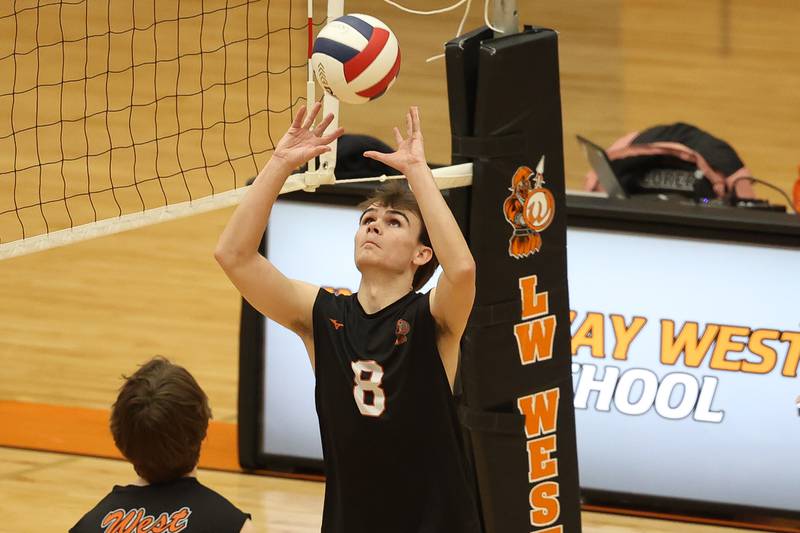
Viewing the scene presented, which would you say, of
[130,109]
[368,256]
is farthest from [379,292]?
[130,109]

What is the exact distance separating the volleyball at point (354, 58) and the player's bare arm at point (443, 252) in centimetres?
73

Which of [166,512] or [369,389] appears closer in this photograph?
[166,512]

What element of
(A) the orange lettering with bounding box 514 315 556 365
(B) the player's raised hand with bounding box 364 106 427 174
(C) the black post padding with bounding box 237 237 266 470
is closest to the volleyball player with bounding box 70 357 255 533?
(B) the player's raised hand with bounding box 364 106 427 174

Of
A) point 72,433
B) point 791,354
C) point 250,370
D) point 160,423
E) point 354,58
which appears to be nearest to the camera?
point 160,423

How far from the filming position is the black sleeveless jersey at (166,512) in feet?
11.1

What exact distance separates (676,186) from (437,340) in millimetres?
4138

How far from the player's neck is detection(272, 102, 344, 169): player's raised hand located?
345 mm

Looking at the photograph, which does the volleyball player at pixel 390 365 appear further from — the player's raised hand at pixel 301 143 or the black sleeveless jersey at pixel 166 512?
the black sleeveless jersey at pixel 166 512

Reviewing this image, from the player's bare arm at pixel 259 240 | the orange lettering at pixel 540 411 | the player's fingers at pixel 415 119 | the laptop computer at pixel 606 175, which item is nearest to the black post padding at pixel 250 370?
→ the orange lettering at pixel 540 411

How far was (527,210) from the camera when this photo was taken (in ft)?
16.2

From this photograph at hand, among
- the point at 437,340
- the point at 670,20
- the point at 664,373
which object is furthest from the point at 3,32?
the point at 437,340

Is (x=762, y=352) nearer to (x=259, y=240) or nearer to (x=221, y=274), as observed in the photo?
(x=259, y=240)

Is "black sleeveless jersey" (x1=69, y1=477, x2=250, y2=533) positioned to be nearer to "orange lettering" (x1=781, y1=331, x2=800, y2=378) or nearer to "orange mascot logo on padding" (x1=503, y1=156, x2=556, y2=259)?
"orange mascot logo on padding" (x1=503, y1=156, x2=556, y2=259)

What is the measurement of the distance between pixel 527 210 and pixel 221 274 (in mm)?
4207
